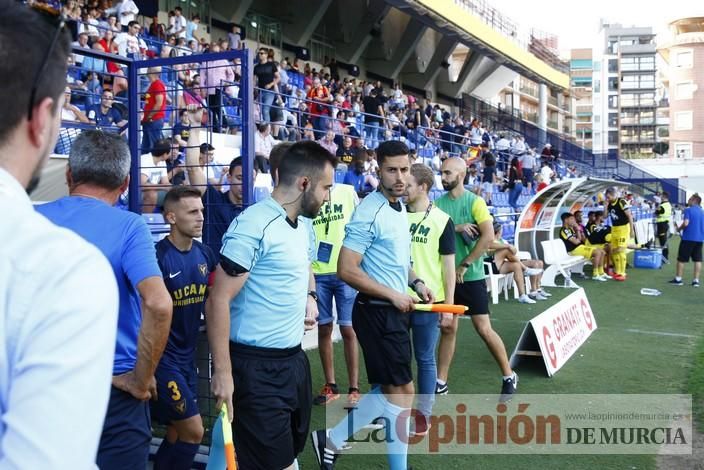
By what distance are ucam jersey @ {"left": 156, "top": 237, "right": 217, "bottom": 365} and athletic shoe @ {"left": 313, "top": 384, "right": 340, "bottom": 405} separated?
7.03ft

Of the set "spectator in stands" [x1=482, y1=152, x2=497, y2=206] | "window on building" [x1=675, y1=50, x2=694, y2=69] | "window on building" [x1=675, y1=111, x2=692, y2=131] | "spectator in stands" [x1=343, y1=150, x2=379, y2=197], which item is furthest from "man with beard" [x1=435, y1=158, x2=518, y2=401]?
"window on building" [x1=675, y1=50, x2=694, y2=69]

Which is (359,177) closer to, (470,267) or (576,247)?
(470,267)

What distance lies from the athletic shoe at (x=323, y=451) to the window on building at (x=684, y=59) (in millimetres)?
75863

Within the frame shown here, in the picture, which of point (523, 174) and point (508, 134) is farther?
point (508, 134)

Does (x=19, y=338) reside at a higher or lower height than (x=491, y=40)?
lower

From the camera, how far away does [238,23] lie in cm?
2158

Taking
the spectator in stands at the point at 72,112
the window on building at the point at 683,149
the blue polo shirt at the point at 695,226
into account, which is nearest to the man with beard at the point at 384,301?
the spectator in stands at the point at 72,112

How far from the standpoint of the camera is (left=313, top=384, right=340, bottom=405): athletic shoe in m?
5.72

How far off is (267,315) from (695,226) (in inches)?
524

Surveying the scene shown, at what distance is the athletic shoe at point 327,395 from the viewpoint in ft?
18.8

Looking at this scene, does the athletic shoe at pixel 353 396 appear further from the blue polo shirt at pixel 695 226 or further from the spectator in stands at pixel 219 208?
the blue polo shirt at pixel 695 226

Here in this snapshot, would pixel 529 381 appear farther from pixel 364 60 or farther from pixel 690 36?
pixel 690 36

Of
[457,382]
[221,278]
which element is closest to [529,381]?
[457,382]

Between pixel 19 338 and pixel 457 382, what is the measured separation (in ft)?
19.0
